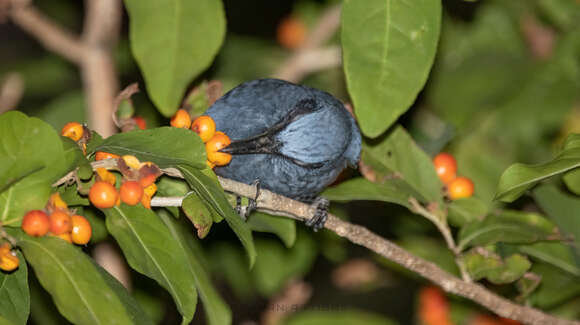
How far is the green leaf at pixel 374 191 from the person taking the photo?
10.1 ft

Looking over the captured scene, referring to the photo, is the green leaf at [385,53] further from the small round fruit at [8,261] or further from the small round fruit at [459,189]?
the small round fruit at [8,261]

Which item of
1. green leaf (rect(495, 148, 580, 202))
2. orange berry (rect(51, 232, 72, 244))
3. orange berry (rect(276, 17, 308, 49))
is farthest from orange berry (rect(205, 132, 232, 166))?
orange berry (rect(276, 17, 308, 49))

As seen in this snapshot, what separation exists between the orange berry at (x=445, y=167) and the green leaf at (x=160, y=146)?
1537 millimetres

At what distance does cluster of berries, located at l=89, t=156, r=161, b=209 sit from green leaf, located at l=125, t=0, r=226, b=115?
1.42 feet

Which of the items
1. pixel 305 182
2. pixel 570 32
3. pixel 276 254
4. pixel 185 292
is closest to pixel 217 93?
pixel 305 182

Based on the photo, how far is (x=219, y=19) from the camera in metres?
2.85

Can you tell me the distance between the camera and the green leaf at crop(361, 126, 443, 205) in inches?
128

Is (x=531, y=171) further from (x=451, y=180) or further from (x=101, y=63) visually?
(x=101, y=63)

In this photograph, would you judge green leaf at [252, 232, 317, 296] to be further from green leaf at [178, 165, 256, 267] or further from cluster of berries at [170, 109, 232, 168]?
green leaf at [178, 165, 256, 267]

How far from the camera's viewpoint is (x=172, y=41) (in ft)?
9.29

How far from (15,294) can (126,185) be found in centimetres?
52

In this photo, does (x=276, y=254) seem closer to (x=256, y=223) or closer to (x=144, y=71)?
(x=256, y=223)

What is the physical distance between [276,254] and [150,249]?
6.05 feet

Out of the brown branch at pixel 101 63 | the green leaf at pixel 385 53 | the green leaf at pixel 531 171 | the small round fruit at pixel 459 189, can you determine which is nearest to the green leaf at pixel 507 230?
the small round fruit at pixel 459 189
